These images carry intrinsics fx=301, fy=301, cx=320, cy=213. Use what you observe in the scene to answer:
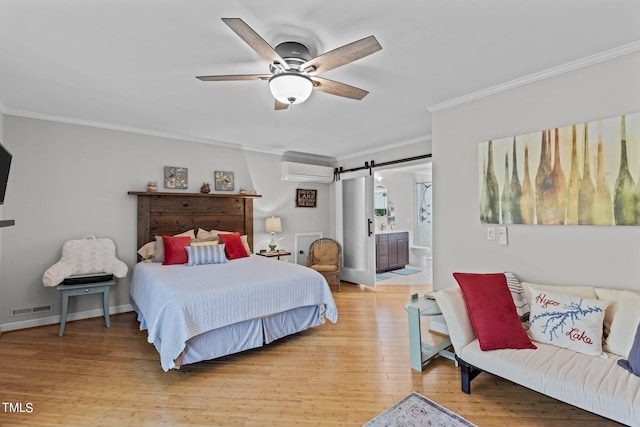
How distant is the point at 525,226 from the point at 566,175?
0.50m

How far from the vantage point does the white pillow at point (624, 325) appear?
74.6 inches

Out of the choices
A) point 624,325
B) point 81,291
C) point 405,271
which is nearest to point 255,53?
point 624,325

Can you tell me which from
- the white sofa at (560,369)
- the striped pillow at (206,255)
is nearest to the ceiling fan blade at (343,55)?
the white sofa at (560,369)

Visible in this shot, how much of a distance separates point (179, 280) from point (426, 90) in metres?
2.98

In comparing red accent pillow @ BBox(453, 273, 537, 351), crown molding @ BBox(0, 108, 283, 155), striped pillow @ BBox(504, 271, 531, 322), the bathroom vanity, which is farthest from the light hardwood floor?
the bathroom vanity

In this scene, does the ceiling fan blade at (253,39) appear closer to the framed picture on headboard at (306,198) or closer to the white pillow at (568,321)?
the white pillow at (568,321)

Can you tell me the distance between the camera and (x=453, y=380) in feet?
7.78

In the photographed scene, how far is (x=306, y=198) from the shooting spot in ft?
19.3

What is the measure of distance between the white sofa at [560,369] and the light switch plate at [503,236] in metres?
0.45

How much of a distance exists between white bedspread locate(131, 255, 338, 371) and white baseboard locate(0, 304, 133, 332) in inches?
21.8

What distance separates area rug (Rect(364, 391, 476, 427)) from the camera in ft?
6.15

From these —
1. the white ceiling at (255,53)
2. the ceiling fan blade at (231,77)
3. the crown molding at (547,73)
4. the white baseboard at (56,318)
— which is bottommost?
the white baseboard at (56,318)

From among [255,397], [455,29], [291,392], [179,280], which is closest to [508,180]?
[455,29]

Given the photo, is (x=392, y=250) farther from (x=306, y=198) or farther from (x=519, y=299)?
(x=519, y=299)
